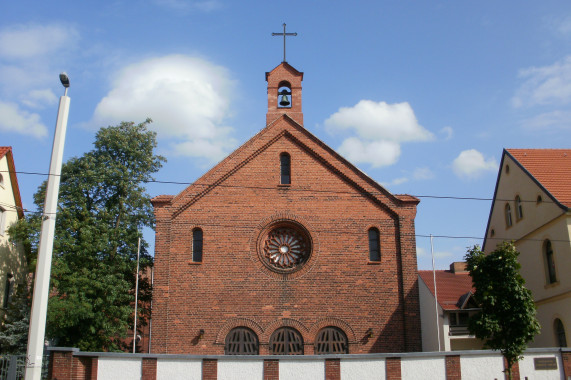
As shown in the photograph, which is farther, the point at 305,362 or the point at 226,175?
the point at 226,175

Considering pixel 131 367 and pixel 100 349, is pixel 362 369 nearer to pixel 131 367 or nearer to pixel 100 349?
pixel 131 367

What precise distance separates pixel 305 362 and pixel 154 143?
53.3ft

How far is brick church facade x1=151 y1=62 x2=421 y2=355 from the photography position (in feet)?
74.6

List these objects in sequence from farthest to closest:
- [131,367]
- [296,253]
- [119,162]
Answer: [119,162], [296,253], [131,367]

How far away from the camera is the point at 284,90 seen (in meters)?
28.1

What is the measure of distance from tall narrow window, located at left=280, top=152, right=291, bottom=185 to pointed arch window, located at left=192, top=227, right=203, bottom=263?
170 inches

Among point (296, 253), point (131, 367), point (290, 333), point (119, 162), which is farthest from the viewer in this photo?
point (119, 162)

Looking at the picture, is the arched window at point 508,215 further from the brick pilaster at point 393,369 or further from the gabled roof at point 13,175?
the gabled roof at point 13,175

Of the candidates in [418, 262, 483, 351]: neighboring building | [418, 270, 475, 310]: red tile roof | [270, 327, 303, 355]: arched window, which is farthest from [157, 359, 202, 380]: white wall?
[418, 270, 475, 310]: red tile roof

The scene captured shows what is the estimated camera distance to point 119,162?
28422 millimetres

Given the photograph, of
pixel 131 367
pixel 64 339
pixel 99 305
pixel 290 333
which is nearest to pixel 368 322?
pixel 290 333

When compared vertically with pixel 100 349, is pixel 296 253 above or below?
above

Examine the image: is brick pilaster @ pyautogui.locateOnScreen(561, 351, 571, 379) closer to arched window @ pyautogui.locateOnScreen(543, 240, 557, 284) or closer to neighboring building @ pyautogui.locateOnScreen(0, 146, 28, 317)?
arched window @ pyautogui.locateOnScreen(543, 240, 557, 284)

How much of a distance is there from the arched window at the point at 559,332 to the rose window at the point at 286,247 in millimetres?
10814
